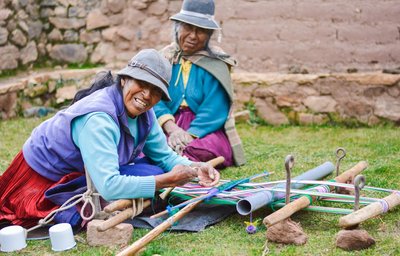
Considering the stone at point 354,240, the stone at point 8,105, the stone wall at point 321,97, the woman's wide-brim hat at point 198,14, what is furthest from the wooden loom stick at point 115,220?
the stone at point 8,105

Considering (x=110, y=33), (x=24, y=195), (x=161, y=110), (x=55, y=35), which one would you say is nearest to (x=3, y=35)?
(x=55, y=35)

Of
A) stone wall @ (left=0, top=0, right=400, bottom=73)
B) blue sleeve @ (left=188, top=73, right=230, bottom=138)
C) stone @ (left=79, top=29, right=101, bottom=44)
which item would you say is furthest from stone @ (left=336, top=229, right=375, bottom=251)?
stone @ (left=79, top=29, right=101, bottom=44)

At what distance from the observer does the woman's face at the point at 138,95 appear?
11.8ft

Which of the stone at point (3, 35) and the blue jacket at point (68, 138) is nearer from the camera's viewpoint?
the blue jacket at point (68, 138)

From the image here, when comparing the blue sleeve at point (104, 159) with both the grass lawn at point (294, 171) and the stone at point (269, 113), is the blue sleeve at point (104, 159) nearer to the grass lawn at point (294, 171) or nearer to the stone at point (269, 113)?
the grass lawn at point (294, 171)

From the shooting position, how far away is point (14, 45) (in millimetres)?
7336

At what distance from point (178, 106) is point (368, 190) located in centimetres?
168

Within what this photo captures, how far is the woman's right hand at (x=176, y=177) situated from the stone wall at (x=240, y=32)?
348cm

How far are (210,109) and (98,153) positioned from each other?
191 centimetres

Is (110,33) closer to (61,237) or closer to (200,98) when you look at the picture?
(200,98)

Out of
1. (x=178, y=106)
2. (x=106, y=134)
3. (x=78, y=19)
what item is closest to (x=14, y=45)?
(x=78, y=19)

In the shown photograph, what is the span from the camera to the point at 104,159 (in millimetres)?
3436

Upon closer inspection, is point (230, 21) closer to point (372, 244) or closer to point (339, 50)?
point (339, 50)

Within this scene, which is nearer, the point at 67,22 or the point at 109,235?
the point at 109,235
